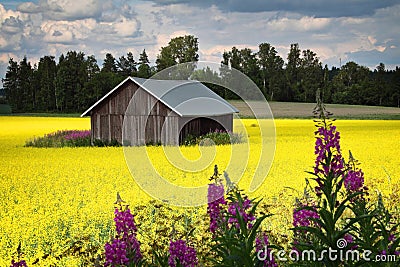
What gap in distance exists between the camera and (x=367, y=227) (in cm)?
367

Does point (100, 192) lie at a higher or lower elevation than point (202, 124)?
lower

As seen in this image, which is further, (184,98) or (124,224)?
(184,98)

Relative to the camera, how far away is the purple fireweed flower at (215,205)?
3.92 m

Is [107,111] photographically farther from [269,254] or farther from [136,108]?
[269,254]

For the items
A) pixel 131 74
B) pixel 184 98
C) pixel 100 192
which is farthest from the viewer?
pixel 131 74

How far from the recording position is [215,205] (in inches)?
156

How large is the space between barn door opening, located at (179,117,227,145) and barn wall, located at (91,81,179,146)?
1.19 feet

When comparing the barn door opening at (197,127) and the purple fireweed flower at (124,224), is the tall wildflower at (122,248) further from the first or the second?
the barn door opening at (197,127)

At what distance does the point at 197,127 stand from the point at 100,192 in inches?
595

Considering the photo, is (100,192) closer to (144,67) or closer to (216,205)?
(216,205)

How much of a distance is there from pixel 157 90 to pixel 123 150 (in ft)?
15.4

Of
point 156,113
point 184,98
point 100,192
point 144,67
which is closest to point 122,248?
point 100,192

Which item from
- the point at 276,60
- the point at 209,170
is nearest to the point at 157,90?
the point at 209,170

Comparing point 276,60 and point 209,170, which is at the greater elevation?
point 276,60
